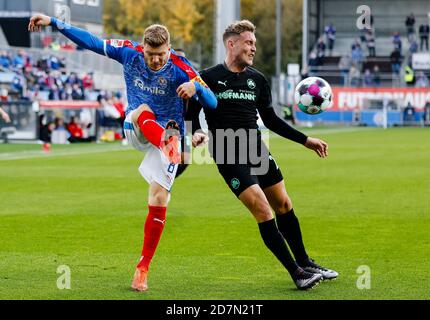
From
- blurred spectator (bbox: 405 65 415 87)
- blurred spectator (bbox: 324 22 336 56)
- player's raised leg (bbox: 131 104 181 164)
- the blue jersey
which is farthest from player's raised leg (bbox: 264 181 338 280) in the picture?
blurred spectator (bbox: 324 22 336 56)

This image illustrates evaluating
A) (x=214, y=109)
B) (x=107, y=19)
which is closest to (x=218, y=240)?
(x=214, y=109)

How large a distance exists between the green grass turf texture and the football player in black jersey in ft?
0.98

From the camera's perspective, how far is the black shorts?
331 inches

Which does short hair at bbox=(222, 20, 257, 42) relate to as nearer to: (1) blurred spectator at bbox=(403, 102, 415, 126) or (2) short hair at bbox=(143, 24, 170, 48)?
(2) short hair at bbox=(143, 24, 170, 48)

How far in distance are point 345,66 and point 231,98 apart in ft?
179

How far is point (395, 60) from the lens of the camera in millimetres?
61438

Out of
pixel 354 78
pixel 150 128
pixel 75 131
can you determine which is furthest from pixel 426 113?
pixel 150 128

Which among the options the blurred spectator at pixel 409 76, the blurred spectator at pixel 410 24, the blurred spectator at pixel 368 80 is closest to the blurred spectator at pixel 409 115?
the blurred spectator at pixel 409 76

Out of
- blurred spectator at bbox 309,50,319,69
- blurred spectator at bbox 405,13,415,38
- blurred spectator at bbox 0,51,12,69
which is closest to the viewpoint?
blurred spectator at bbox 0,51,12,69

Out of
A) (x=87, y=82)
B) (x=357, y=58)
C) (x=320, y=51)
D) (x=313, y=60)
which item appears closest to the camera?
(x=87, y=82)

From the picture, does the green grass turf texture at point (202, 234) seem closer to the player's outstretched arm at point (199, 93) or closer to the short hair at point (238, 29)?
the player's outstretched arm at point (199, 93)

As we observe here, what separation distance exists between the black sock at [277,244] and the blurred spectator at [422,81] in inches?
1979

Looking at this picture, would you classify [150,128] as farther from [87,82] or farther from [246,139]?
[87,82]
